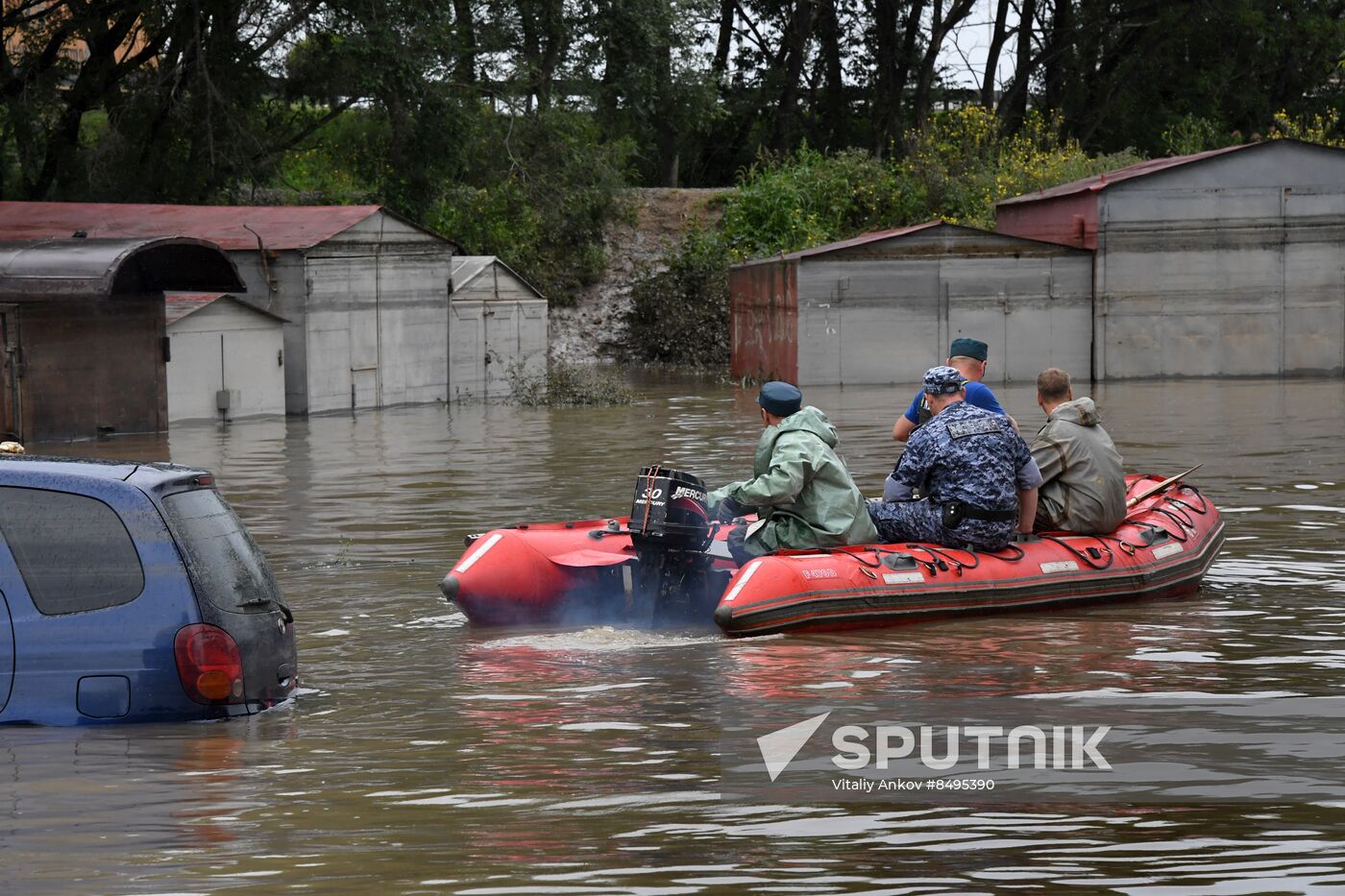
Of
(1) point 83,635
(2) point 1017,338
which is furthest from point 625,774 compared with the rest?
(2) point 1017,338

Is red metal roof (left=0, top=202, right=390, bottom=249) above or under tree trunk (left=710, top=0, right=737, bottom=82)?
under

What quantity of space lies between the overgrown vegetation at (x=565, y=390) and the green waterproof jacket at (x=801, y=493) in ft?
69.3

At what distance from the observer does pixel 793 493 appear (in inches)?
430

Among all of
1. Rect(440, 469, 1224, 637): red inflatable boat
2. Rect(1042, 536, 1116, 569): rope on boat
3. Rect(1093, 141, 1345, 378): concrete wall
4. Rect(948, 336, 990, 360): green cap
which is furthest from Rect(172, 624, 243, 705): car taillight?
Rect(1093, 141, 1345, 378): concrete wall

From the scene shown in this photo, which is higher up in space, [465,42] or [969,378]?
[465,42]

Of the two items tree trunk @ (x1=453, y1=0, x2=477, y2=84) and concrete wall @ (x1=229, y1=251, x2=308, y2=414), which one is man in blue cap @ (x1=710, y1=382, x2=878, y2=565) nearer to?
concrete wall @ (x1=229, y1=251, x2=308, y2=414)

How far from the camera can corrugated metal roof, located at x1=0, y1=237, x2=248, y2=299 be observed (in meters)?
24.4

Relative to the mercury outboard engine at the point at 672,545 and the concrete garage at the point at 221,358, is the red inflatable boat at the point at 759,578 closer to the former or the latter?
the mercury outboard engine at the point at 672,545

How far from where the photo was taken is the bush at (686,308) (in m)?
48.8

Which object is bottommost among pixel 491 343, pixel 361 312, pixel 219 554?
pixel 219 554

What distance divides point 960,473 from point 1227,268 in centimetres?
2703

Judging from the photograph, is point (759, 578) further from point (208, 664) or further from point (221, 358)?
point (221, 358)

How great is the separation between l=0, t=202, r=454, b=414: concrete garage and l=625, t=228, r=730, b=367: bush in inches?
611

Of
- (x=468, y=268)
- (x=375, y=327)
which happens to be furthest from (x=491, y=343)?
(x=375, y=327)
